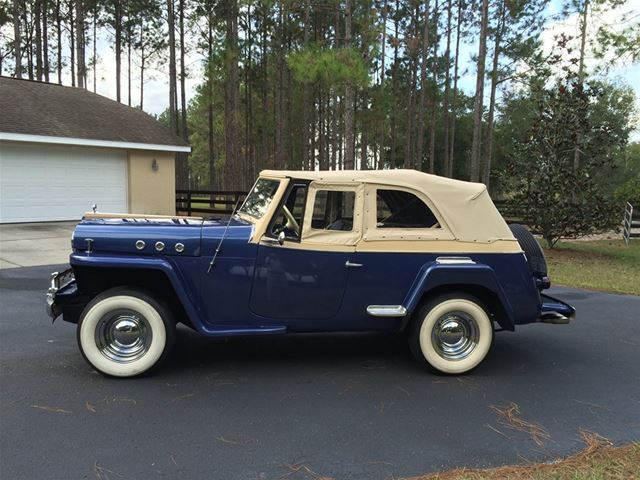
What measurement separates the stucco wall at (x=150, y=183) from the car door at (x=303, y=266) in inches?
546

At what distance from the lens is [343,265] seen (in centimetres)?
404

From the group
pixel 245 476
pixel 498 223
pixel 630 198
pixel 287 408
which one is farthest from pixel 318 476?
pixel 630 198

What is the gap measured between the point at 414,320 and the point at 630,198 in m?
20.9

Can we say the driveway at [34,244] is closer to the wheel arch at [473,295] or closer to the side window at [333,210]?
the side window at [333,210]

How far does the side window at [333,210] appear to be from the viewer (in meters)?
4.24

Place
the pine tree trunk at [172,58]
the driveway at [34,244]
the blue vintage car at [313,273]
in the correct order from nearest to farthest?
1. the blue vintage car at [313,273]
2. the driveway at [34,244]
3. the pine tree trunk at [172,58]

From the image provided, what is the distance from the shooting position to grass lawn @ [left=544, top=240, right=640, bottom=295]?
880 cm

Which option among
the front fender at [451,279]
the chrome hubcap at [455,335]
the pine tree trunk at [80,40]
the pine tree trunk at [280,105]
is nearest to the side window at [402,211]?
the front fender at [451,279]

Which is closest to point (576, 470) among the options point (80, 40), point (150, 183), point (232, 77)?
point (150, 183)

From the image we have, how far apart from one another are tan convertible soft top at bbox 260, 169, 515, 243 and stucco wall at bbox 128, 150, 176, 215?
13.8 m

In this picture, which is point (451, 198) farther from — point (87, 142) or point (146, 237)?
point (87, 142)

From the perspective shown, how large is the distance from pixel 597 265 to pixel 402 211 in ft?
30.2

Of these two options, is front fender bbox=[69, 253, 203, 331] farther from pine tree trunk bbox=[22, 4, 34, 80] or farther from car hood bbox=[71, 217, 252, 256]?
pine tree trunk bbox=[22, 4, 34, 80]

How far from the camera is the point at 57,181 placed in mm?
14922
